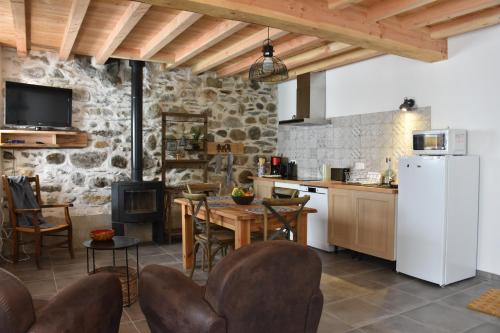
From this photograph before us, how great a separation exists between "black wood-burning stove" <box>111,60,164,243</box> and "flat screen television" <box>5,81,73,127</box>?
0.83m

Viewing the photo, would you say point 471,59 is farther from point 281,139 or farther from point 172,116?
point 172,116

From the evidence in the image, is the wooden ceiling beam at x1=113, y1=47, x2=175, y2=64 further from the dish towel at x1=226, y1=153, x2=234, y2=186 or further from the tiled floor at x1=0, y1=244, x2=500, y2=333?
the tiled floor at x1=0, y1=244, x2=500, y2=333

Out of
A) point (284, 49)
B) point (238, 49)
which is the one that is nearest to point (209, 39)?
point (238, 49)

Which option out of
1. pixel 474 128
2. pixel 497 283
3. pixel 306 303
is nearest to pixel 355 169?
pixel 474 128

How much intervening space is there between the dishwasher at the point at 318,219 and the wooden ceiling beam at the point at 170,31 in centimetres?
254

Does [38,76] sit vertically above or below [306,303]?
above

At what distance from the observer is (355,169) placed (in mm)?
5363

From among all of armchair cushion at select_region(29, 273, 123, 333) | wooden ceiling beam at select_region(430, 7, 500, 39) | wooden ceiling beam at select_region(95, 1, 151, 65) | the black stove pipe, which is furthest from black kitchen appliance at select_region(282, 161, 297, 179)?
armchair cushion at select_region(29, 273, 123, 333)

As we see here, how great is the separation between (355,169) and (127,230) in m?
3.29

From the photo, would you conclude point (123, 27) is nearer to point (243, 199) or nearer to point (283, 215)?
point (243, 199)

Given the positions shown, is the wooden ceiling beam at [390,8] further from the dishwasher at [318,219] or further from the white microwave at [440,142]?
the dishwasher at [318,219]

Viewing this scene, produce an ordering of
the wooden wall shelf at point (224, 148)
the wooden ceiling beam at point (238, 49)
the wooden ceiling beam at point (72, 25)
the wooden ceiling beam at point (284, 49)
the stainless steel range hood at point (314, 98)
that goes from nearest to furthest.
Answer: the wooden ceiling beam at point (72, 25) → the wooden ceiling beam at point (238, 49) → the wooden ceiling beam at point (284, 49) → the stainless steel range hood at point (314, 98) → the wooden wall shelf at point (224, 148)

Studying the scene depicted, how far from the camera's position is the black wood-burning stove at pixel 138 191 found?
5.25m

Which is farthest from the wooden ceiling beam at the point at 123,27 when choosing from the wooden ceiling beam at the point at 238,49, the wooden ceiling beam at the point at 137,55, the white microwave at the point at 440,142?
the white microwave at the point at 440,142
